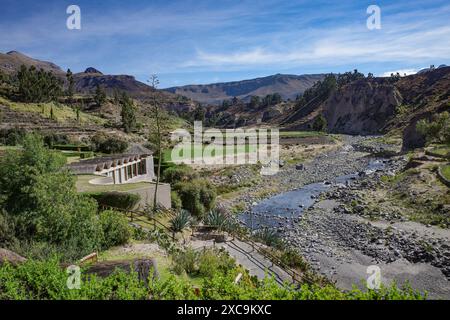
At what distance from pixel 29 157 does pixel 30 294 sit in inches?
331

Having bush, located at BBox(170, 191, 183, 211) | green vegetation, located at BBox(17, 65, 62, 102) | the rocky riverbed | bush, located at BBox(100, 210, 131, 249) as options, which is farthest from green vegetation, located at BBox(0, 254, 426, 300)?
green vegetation, located at BBox(17, 65, 62, 102)

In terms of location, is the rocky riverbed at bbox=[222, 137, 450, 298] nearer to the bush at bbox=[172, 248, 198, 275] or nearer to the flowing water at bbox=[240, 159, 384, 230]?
Result: the flowing water at bbox=[240, 159, 384, 230]

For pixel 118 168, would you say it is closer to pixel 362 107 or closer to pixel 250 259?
pixel 250 259

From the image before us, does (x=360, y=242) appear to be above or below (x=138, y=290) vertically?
below

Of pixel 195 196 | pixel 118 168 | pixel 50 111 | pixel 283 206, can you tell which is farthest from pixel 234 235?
pixel 50 111

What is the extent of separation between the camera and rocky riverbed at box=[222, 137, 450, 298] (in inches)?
822

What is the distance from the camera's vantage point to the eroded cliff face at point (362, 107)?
5295 inches

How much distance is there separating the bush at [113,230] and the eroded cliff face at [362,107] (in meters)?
124

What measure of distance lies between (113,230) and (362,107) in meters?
140

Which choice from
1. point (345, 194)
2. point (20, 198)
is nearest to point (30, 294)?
point (20, 198)

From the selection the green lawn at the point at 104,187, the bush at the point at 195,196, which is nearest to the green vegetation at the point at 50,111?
the bush at the point at 195,196

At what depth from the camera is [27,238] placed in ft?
45.5

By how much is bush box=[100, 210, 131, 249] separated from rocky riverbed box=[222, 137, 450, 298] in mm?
11268

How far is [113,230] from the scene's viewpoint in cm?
1642
